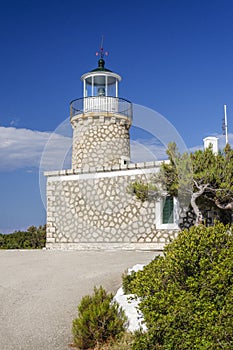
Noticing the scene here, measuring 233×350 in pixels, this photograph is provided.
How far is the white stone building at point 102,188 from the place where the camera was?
15695 millimetres

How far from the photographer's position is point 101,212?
1669 centimetres

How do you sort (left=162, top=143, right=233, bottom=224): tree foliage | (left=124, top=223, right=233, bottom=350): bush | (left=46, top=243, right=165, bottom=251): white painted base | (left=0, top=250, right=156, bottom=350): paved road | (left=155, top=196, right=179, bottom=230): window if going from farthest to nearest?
(left=46, top=243, right=165, bottom=251): white painted base
(left=155, top=196, right=179, bottom=230): window
(left=162, top=143, right=233, bottom=224): tree foliage
(left=0, top=250, right=156, bottom=350): paved road
(left=124, top=223, right=233, bottom=350): bush

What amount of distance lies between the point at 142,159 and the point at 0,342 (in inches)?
442

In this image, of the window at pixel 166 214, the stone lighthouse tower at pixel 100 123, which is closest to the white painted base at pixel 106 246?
the window at pixel 166 214

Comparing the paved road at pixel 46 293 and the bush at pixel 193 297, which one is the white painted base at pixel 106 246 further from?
the bush at pixel 193 297

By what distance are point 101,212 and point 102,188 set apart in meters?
0.90

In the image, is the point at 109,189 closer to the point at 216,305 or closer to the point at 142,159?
the point at 142,159

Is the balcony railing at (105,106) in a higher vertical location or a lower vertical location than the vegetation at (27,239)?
higher

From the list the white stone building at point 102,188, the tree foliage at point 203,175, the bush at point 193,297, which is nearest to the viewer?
the bush at point 193,297

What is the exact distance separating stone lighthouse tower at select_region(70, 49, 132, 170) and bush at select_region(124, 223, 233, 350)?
13.0 m

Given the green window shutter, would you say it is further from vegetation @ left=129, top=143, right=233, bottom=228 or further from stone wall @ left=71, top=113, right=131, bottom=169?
stone wall @ left=71, top=113, right=131, bottom=169

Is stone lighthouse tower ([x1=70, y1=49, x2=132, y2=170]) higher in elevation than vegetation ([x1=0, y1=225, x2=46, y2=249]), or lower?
higher

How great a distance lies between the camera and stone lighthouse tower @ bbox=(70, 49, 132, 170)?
18.2 meters

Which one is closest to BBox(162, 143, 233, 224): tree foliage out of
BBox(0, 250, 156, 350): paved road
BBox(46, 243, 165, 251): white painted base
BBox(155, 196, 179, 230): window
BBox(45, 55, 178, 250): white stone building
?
BBox(155, 196, 179, 230): window
